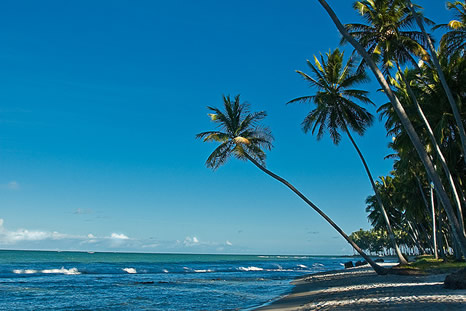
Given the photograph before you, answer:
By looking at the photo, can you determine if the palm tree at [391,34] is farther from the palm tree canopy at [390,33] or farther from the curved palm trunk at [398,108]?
the curved palm trunk at [398,108]

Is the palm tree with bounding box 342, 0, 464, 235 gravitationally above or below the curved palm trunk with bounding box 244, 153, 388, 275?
above

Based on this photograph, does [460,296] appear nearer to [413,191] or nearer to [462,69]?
[462,69]

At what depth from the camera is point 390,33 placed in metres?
14.9

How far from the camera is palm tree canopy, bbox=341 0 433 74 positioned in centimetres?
1461

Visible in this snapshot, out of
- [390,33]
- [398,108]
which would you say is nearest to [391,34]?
[390,33]

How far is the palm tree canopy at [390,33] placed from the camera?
14609 millimetres

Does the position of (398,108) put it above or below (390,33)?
below

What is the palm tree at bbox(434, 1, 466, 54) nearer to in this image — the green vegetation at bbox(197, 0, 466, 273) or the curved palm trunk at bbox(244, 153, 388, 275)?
the green vegetation at bbox(197, 0, 466, 273)

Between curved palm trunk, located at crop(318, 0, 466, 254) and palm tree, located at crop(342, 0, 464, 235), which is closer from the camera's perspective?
curved palm trunk, located at crop(318, 0, 466, 254)

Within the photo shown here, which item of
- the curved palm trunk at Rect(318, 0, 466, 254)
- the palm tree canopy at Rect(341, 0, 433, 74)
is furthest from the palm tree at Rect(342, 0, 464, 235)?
the curved palm trunk at Rect(318, 0, 466, 254)

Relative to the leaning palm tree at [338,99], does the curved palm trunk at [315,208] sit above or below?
below

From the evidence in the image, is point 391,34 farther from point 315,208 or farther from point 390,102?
point 315,208

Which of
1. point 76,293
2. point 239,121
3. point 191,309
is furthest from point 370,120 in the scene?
point 76,293

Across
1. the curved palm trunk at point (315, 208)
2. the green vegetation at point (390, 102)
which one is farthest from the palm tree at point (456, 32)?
the curved palm trunk at point (315, 208)
